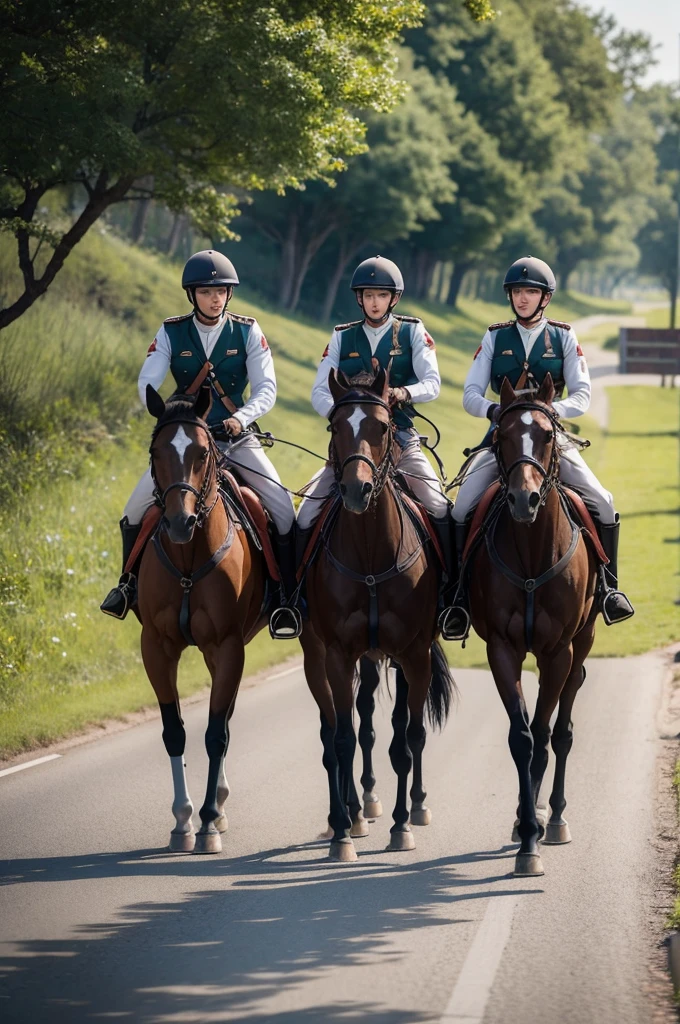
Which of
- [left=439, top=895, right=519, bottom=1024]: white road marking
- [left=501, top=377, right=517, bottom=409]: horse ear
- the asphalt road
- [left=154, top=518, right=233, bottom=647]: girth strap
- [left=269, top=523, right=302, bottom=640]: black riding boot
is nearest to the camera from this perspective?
[left=439, top=895, right=519, bottom=1024]: white road marking

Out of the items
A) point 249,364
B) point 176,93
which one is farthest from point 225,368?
point 176,93

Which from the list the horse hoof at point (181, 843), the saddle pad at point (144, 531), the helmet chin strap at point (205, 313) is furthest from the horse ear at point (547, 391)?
the horse hoof at point (181, 843)

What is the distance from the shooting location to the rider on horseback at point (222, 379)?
32.9 ft

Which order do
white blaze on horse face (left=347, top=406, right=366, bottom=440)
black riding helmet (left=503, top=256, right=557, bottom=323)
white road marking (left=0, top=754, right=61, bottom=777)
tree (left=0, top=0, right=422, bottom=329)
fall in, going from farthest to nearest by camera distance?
tree (left=0, top=0, right=422, bottom=329)
white road marking (left=0, top=754, right=61, bottom=777)
black riding helmet (left=503, top=256, right=557, bottom=323)
white blaze on horse face (left=347, top=406, right=366, bottom=440)

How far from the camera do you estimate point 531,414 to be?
28.7 feet

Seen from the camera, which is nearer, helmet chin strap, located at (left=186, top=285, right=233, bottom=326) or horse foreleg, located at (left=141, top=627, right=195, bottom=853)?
horse foreleg, located at (left=141, top=627, right=195, bottom=853)

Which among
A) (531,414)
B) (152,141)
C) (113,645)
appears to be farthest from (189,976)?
(152,141)

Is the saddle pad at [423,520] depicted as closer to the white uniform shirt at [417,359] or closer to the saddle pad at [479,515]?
the saddle pad at [479,515]

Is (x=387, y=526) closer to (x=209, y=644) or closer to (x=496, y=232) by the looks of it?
(x=209, y=644)

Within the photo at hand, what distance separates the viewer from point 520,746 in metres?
9.11

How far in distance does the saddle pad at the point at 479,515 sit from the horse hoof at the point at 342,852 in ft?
6.87

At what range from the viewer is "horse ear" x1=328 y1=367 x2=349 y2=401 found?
29.0 ft

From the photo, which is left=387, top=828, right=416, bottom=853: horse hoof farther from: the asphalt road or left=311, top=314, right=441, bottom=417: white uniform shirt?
left=311, top=314, right=441, bottom=417: white uniform shirt

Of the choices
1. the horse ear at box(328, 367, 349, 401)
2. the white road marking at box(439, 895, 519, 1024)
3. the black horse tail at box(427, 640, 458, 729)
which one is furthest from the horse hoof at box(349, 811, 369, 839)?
the horse ear at box(328, 367, 349, 401)
